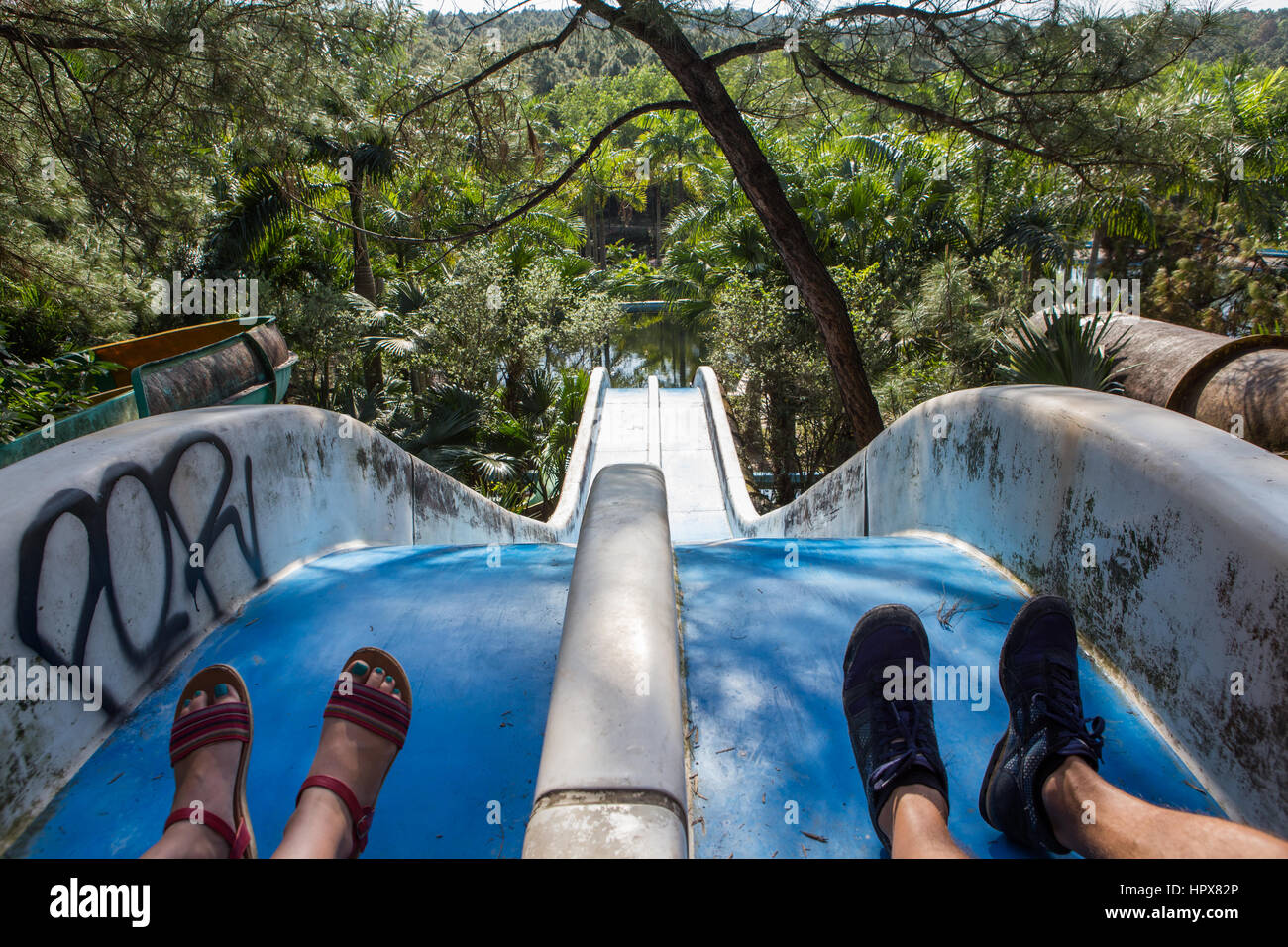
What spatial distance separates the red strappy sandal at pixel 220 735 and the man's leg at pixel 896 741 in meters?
1.58

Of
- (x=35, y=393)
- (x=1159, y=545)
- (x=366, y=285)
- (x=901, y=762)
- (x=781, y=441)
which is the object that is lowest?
(x=901, y=762)

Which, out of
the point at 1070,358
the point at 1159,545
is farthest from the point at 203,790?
the point at 1070,358

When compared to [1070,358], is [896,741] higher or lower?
lower

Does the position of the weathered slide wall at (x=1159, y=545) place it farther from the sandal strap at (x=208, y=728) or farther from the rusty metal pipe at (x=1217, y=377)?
the sandal strap at (x=208, y=728)

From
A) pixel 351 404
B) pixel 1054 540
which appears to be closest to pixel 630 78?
pixel 351 404

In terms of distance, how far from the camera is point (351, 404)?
42.5 feet

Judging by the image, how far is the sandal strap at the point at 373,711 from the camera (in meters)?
2.06

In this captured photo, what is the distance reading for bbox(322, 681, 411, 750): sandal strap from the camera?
81.0 inches

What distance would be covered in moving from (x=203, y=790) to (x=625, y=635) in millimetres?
1111

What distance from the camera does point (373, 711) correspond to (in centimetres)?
209

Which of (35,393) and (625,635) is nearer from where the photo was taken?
(625,635)

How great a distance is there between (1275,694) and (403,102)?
744 centimetres

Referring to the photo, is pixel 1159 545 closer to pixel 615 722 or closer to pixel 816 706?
pixel 816 706

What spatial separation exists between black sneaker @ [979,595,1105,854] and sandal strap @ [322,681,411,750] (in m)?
1.62
